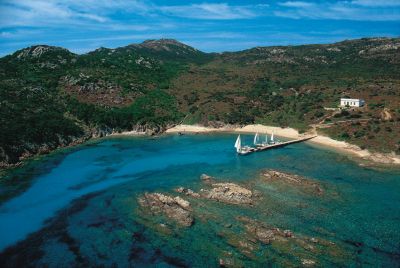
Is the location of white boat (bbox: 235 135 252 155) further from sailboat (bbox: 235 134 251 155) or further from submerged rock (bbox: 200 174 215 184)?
submerged rock (bbox: 200 174 215 184)

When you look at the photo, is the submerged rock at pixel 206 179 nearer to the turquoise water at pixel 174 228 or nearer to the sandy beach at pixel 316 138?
the turquoise water at pixel 174 228

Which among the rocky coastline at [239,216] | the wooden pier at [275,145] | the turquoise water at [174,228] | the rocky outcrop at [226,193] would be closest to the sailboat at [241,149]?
the wooden pier at [275,145]

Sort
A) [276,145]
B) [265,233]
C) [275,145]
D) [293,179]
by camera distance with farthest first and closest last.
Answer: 1. [276,145]
2. [275,145]
3. [293,179]
4. [265,233]

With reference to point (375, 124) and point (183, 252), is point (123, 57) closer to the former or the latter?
point (375, 124)

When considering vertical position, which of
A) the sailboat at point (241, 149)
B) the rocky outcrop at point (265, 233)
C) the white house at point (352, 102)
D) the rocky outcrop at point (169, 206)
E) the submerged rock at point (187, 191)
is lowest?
the rocky outcrop at point (265, 233)

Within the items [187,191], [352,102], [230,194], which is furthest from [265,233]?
[352,102]

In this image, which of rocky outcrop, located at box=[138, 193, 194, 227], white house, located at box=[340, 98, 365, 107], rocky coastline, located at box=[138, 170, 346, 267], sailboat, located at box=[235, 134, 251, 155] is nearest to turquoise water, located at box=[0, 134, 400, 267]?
rocky coastline, located at box=[138, 170, 346, 267]

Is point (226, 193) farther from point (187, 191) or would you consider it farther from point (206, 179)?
point (206, 179)
